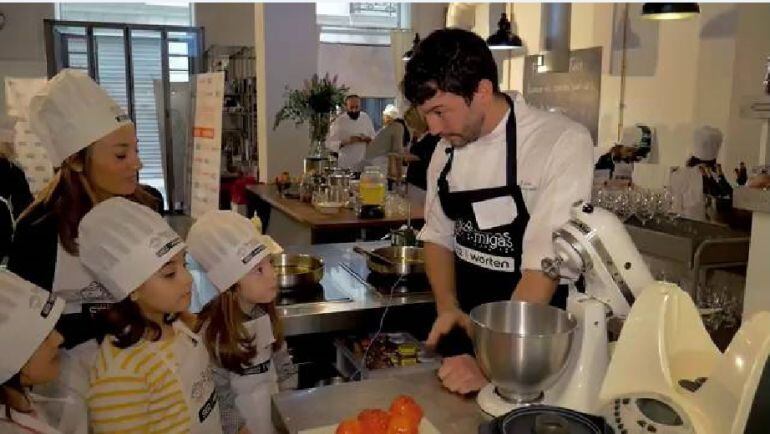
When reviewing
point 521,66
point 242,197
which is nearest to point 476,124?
point 242,197

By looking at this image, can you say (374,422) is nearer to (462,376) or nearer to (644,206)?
(462,376)

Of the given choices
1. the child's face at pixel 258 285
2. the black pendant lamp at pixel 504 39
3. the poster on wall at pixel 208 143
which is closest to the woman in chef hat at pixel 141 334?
the child's face at pixel 258 285

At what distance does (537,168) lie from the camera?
173 centimetres

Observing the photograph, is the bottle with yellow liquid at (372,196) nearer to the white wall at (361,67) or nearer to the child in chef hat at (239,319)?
the child in chef hat at (239,319)

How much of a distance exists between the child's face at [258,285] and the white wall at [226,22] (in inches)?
330

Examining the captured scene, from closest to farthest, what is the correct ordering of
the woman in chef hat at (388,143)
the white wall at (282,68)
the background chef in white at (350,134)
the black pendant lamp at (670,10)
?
the black pendant lamp at (670,10)
the white wall at (282,68)
the woman in chef hat at (388,143)
the background chef in white at (350,134)

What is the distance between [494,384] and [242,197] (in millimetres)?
5063

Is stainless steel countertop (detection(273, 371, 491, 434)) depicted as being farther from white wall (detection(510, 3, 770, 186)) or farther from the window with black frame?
the window with black frame

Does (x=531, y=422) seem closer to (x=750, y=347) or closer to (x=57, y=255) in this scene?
(x=750, y=347)

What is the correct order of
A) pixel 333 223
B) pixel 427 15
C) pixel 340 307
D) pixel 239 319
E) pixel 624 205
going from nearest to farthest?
pixel 239 319, pixel 340 307, pixel 333 223, pixel 624 205, pixel 427 15

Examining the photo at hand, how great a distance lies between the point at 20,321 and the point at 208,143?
2629 mm

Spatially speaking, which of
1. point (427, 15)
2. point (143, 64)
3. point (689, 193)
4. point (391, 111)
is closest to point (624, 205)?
point (689, 193)

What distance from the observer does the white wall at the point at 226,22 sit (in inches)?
370

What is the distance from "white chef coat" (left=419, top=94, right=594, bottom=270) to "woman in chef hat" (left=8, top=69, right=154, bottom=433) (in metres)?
0.99
